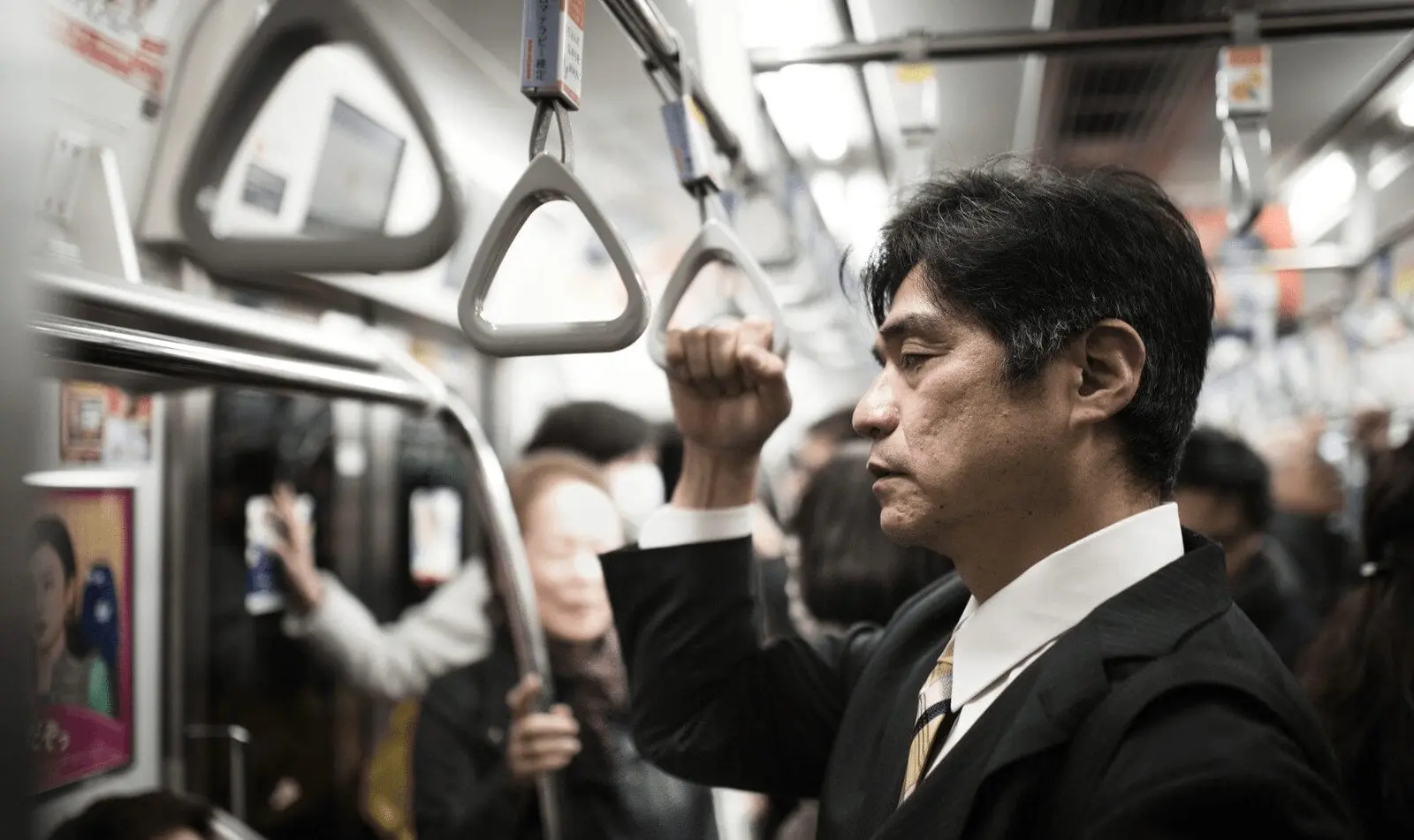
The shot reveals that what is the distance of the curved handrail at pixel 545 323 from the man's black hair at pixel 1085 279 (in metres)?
0.40

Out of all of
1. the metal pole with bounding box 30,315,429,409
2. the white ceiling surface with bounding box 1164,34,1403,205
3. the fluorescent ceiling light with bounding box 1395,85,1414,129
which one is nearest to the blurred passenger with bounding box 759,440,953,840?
the metal pole with bounding box 30,315,429,409

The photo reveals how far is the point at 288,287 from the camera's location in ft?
10.3

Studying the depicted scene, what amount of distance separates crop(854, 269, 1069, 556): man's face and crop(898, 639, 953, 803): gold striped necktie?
0.13 metres

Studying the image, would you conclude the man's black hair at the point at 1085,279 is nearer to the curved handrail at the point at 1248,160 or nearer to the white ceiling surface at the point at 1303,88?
the curved handrail at the point at 1248,160

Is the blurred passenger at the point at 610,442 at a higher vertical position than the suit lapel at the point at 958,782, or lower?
higher

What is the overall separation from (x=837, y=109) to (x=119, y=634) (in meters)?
2.47

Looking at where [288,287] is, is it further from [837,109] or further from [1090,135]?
[1090,135]

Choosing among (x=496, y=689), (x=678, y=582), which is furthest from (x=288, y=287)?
(x=678, y=582)

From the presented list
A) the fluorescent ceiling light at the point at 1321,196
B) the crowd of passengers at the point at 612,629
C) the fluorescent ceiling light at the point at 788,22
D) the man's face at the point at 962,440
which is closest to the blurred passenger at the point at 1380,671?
the crowd of passengers at the point at 612,629

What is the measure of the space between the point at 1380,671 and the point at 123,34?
95.9 inches

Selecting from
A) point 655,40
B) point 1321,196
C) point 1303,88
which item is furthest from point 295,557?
point 1321,196

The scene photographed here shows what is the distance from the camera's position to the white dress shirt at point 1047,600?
107cm

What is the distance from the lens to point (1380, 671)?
1.68 meters

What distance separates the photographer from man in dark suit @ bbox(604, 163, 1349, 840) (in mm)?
892
